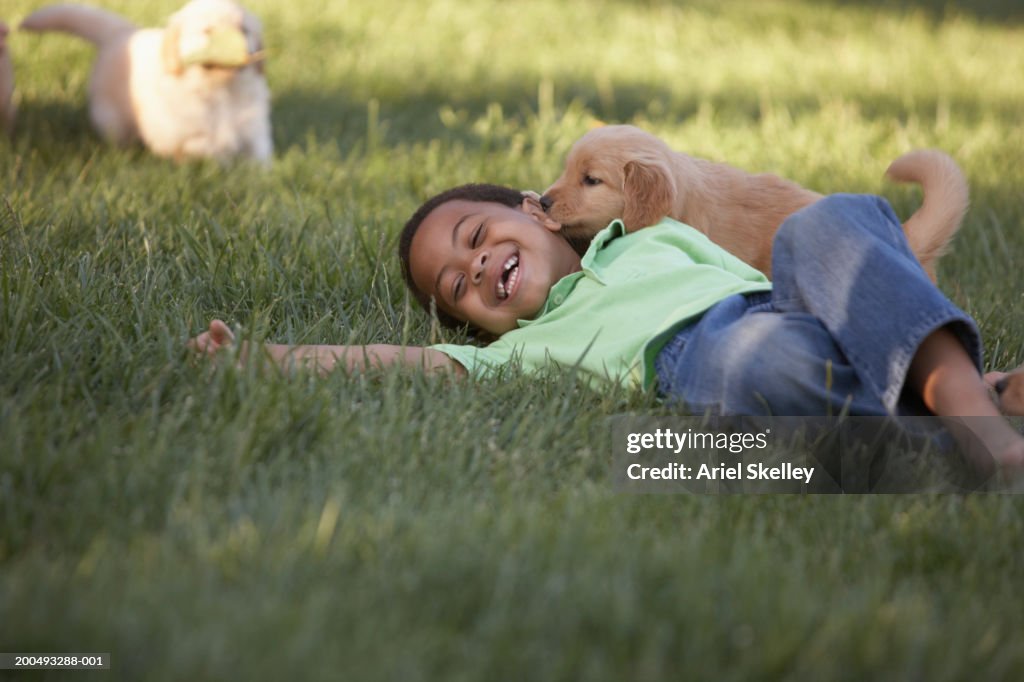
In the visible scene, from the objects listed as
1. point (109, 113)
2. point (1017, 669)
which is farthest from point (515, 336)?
point (109, 113)

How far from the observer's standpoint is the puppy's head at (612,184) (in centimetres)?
237

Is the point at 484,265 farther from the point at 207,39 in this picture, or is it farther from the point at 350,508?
the point at 207,39

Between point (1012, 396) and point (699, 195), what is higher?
point (699, 195)

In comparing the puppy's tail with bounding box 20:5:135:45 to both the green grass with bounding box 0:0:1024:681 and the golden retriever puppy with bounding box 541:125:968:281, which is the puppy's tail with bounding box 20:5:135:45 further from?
the golden retriever puppy with bounding box 541:125:968:281

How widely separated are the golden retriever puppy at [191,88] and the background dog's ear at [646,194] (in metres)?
1.60

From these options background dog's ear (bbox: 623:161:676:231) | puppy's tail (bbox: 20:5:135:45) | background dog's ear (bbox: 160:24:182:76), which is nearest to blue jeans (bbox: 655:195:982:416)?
background dog's ear (bbox: 623:161:676:231)

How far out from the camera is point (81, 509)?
1.31 meters

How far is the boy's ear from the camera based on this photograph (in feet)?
7.81

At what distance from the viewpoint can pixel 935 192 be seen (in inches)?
88.2

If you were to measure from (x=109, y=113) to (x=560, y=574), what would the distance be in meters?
2.94

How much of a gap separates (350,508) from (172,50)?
251cm

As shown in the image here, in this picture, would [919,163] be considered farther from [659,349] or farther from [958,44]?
[958,44]

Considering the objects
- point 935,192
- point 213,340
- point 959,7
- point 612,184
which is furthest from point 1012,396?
point 959,7

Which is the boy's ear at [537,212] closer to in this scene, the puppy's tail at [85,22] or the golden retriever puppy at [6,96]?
the golden retriever puppy at [6,96]
